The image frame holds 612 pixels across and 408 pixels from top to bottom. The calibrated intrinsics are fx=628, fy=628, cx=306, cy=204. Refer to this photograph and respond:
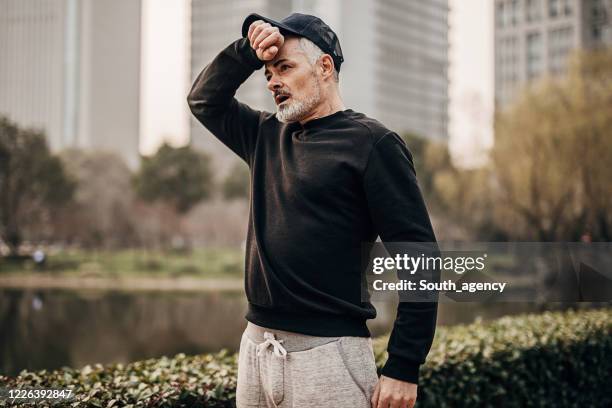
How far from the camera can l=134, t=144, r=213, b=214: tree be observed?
87.4 ft

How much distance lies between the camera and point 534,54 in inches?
2879

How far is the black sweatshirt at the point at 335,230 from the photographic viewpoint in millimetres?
1626

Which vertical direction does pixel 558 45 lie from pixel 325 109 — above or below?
above

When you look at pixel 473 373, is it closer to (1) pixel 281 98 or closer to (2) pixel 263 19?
(1) pixel 281 98

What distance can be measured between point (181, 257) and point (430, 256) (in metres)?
27.4

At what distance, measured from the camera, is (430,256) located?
1625mm

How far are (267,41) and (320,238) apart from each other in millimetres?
559

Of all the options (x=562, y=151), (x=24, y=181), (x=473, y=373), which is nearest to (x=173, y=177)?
(x=24, y=181)

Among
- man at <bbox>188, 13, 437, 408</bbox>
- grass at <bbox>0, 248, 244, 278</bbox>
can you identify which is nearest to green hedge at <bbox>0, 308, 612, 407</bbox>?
man at <bbox>188, 13, 437, 408</bbox>

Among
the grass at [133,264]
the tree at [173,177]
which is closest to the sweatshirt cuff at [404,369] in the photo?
the grass at [133,264]

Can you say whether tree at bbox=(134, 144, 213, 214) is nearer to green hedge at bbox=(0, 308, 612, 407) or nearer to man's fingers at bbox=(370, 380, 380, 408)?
green hedge at bbox=(0, 308, 612, 407)

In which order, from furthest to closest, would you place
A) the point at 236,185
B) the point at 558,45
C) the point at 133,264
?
the point at 558,45 → the point at 236,185 → the point at 133,264

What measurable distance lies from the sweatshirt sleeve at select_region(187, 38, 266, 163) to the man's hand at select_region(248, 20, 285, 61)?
0.18 metres

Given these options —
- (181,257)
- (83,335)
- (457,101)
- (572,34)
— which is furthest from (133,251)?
(572,34)
